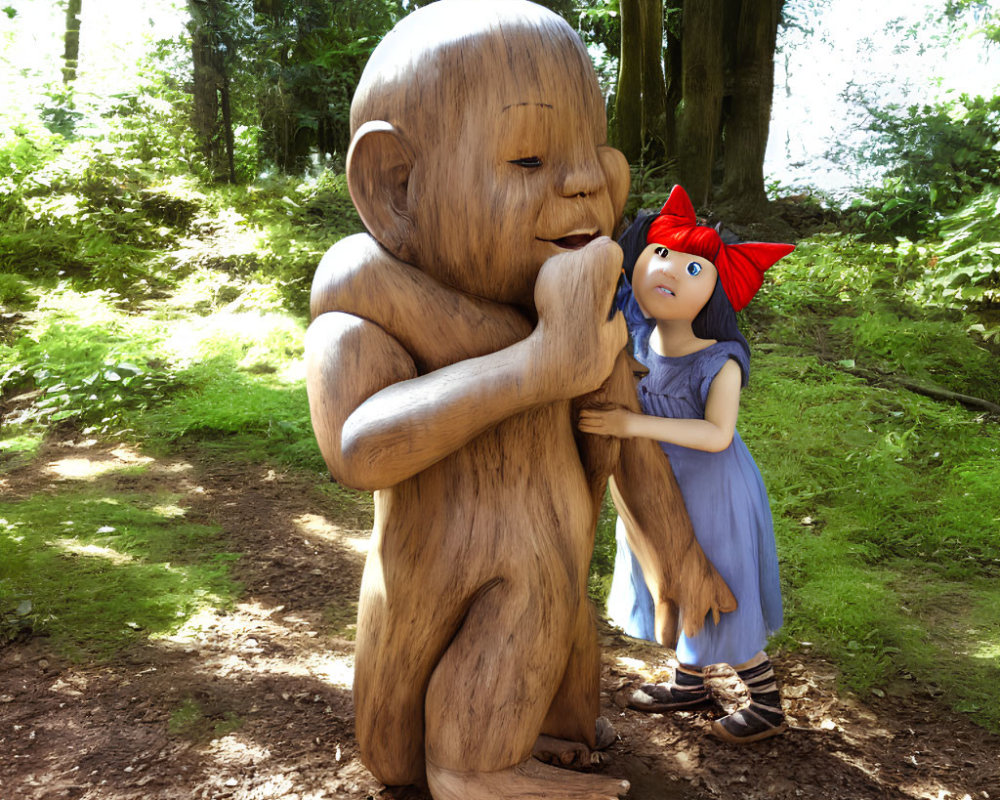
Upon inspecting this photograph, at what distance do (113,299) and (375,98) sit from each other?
18.3ft

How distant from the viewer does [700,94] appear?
6312mm

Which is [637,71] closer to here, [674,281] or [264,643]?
[674,281]

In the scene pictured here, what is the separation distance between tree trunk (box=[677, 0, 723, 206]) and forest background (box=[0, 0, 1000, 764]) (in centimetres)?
2

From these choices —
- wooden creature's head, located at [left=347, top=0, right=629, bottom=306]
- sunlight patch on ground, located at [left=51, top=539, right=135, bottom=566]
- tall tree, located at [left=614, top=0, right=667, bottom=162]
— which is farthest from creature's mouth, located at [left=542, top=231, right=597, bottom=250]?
tall tree, located at [left=614, top=0, right=667, bottom=162]

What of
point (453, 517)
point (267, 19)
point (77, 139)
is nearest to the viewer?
point (453, 517)

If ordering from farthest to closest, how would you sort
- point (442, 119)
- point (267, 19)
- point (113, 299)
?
point (267, 19)
point (113, 299)
point (442, 119)

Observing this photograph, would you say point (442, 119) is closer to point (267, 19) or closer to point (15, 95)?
point (267, 19)

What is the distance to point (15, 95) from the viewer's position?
8086 millimetres

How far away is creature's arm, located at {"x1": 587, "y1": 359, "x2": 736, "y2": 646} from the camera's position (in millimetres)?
1926

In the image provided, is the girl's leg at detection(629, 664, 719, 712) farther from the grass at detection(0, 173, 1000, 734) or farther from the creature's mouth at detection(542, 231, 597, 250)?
the creature's mouth at detection(542, 231, 597, 250)

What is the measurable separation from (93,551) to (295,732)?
63.3 inches

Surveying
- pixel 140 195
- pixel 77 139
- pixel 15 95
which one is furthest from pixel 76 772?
pixel 15 95

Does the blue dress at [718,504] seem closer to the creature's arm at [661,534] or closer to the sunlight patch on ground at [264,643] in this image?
the creature's arm at [661,534]

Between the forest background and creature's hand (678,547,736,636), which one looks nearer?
creature's hand (678,547,736,636)
